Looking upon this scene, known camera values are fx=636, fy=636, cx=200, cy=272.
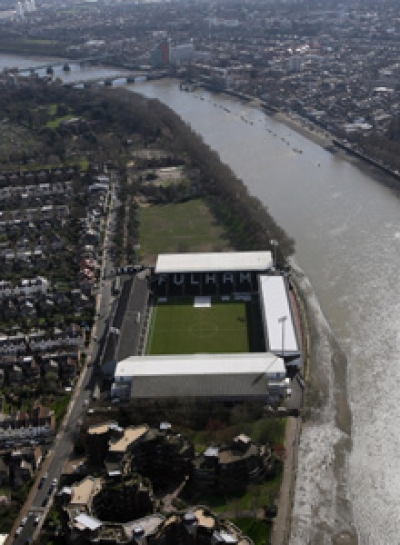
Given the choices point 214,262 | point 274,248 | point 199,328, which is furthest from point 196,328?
point 274,248

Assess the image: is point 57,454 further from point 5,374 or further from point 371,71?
point 371,71

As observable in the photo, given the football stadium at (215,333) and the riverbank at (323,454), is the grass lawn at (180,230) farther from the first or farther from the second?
the riverbank at (323,454)

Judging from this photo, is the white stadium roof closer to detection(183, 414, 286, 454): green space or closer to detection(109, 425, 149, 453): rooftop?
detection(183, 414, 286, 454): green space

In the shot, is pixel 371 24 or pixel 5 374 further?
pixel 371 24

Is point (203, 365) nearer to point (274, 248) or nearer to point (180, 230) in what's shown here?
point (274, 248)

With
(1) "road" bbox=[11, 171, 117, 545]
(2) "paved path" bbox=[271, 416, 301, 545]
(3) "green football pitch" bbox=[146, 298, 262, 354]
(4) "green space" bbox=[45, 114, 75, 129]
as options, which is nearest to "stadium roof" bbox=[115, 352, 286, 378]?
(3) "green football pitch" bbox=[146, 298, 262, 354]

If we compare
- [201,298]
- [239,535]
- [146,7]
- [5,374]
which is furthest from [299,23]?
[239,535]
